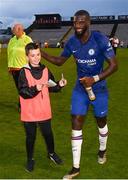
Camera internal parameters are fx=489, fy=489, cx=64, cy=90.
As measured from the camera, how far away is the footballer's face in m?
7.10

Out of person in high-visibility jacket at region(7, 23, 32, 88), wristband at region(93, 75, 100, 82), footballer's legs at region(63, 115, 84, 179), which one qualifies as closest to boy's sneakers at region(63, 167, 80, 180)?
footballer's legs at region(63, 115, 84, 179)

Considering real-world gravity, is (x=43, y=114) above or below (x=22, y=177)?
above

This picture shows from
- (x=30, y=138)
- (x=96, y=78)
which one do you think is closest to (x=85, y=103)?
(x=96, y=78)

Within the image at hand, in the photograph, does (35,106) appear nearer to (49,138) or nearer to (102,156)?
(49,138)

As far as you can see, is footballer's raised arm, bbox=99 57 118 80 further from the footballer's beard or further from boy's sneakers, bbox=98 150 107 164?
boy's sneakers, bbox=98 150 107 164

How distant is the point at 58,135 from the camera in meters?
10.1

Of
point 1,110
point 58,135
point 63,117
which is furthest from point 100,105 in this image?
point 1,110

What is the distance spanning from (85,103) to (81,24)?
1.19 m

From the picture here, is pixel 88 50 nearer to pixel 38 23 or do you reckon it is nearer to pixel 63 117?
pixel 63 117

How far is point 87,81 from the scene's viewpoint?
6902mm

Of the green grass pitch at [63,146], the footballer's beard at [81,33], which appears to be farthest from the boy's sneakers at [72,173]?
the footballer's beard at [81,33]

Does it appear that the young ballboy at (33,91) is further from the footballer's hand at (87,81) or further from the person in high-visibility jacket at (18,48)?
the person in high-visibility jacket at (18,48)

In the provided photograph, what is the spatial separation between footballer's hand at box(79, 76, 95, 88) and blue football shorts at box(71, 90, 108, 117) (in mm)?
452

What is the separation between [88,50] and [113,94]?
9750 mm
